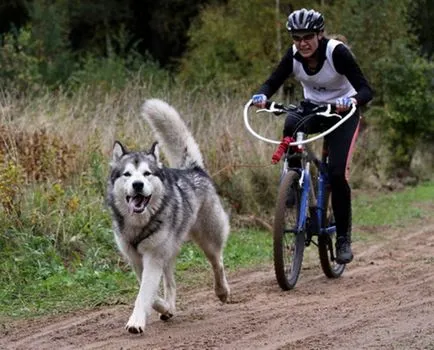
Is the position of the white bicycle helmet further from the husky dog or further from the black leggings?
the husky dog

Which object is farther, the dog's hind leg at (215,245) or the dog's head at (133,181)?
the dog's hind leg at (215,245)

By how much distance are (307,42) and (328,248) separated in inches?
72.3

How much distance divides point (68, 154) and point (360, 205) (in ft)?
18.2

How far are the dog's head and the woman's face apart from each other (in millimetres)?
1653

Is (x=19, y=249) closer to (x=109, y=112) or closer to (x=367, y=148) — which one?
(x=109, y=112)

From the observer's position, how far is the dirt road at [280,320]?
5.60 meters

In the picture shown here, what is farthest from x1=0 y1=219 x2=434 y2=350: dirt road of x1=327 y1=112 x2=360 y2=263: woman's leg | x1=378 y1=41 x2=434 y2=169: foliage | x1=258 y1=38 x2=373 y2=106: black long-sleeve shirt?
x1=378 y1=41 x2=434 y2=169: foliage

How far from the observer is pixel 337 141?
24.4ft

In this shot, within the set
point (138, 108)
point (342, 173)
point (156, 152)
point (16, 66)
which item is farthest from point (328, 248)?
point (16, 66)

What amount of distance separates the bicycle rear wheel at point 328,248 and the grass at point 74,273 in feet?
3.79

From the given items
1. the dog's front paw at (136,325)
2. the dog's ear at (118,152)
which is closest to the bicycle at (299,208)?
the dog's ear at (118,152)

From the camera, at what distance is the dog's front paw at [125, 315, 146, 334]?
232 inches

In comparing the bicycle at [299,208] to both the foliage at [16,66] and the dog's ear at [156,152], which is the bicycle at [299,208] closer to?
the dog's ear at [156,152]

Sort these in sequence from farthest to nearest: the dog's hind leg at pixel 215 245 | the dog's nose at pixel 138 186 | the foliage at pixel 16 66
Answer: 1. the foliage at pixel 16 66
2. the dog's hind leg at pixel 215 245
3. the dog's nose at pixel 138 186
